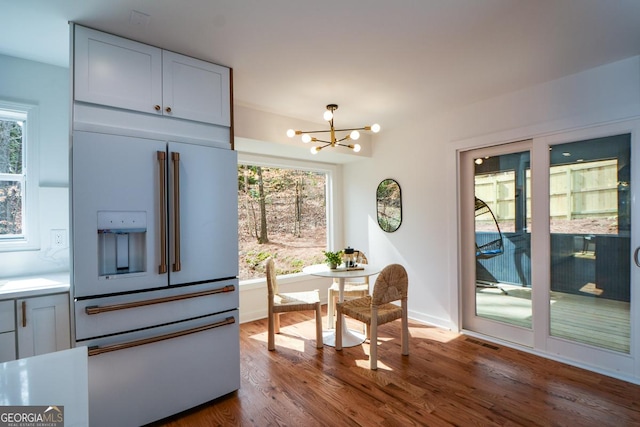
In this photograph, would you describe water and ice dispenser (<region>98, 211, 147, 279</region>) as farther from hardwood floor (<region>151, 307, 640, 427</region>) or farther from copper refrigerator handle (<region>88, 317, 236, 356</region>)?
hardwood floor (<region>151, 307, 640, 427</region>)

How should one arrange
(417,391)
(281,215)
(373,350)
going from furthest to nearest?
(281,215) → (373,350) → (417,391)

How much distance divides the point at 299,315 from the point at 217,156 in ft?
9.14

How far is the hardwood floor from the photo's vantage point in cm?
218

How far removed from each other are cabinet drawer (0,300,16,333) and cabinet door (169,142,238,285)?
90 cm

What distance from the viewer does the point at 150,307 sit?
6.91 ft

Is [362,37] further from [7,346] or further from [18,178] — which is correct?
[7,346]

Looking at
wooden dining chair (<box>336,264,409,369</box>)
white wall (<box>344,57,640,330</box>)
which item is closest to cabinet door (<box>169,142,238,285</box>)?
wooden dining chair (<box>336,264,409,369</box>)

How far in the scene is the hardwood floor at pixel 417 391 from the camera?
2176mm

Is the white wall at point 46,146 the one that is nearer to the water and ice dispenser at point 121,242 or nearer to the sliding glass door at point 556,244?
the water and ice dispenser at point 121,242

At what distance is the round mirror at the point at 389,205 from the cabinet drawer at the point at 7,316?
383 centimetres

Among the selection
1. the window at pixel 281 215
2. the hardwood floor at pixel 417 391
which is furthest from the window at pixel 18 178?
the window at pixel 281 215

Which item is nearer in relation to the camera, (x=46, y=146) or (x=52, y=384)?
(x=52, y=384)

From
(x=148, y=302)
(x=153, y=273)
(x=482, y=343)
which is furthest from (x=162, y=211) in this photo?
(x=482, y=343)

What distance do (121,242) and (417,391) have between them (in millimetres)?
2419
